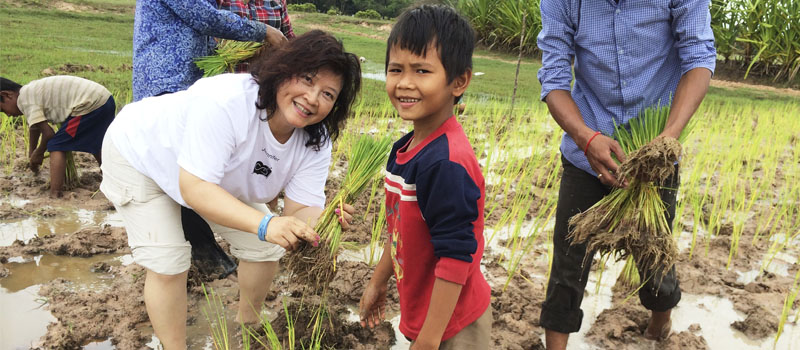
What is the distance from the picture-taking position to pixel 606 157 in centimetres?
150

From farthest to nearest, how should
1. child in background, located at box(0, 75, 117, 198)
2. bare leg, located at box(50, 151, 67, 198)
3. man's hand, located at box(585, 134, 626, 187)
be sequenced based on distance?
child in background, located at box(0, 75, 117, 198), bare leg, located at box(50, 151, 67, 198), man's hand, located at box(585, 134, 626, 187)

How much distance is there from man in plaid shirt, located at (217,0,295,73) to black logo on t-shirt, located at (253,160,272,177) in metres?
0.71

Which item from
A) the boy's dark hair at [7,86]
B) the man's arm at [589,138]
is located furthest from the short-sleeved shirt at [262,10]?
the boy's dark hair at [7,86]

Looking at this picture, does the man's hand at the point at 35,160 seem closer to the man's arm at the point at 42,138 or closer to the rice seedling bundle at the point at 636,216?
the man's arm at the point at 42,138

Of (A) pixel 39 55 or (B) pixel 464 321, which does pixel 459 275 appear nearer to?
(B) pixel 464 321

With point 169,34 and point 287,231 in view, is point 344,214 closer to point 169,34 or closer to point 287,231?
point 287,231

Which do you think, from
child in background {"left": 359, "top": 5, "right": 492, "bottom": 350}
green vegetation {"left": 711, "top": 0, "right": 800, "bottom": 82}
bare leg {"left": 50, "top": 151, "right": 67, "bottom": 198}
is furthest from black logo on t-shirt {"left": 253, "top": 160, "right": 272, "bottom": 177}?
green vegetation {"left": 711, "top": 0, "right": 800, "bottom": 82}

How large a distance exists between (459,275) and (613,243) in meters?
0.54

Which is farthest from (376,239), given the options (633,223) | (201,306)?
(633,223)

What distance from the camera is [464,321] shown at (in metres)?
1.37

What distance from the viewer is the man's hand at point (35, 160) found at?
10.8 ft

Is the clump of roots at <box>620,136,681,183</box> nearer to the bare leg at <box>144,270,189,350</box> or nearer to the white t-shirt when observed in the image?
the white t-shirt

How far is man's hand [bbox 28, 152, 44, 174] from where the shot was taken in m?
3.28

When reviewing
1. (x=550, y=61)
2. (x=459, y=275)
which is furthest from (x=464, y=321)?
(x=550, y=61)
